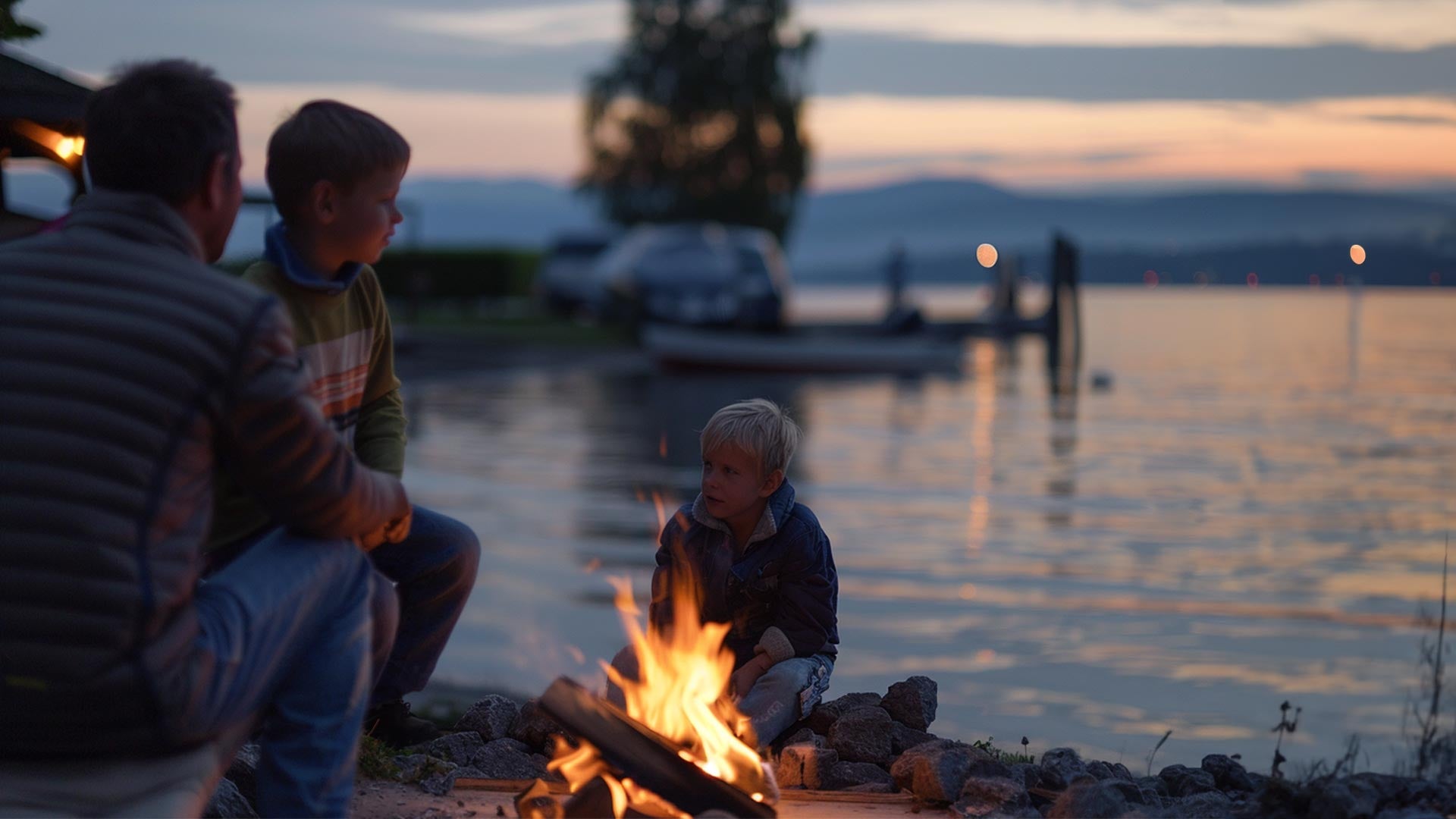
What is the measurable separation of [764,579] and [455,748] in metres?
1.00

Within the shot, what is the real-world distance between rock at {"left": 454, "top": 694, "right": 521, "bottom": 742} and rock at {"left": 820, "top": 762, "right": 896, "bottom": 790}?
1004 millimetres

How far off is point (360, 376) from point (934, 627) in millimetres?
4398

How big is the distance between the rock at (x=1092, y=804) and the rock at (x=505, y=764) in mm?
1403

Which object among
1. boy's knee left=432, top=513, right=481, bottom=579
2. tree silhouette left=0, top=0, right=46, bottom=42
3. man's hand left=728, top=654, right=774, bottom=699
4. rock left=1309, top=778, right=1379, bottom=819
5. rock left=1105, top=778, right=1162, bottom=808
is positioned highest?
tree silhouette left=0, top=0, right=46, bottom=42

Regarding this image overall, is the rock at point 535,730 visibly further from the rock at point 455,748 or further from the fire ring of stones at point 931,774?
the rock at point 455,748

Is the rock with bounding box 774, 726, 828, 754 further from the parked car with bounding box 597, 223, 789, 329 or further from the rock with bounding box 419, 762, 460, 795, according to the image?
the parked car with bounding box 597, 223, 789, 329

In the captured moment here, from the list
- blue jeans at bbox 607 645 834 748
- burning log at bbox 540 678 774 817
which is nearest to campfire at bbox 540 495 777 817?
burning log at bbox 540 678 774 817

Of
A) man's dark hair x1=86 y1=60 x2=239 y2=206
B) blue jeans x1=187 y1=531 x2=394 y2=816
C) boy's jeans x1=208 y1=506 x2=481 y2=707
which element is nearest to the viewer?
man's dark hair x1=86 y1=60 x2=239 y2=206

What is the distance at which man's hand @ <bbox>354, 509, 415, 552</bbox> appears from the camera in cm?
316

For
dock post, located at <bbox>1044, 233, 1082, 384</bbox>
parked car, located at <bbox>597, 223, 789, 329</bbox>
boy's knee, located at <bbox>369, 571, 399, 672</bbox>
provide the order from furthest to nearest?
dock post, located at <bbox>1044, 233, 1082, 384</bbox>
parked car, located at <bbox>597, 223, 789, 329</bbox>
boy's knee, located at <bbox>369, 571, 399, 672</bbox>

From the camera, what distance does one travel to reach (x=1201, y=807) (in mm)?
4137

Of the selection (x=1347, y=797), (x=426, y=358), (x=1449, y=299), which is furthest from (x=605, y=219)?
(x=1347, y=797)

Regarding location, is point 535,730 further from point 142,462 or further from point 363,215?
point 142,462

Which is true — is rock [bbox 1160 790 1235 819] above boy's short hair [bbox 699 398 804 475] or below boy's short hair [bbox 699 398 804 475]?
below
